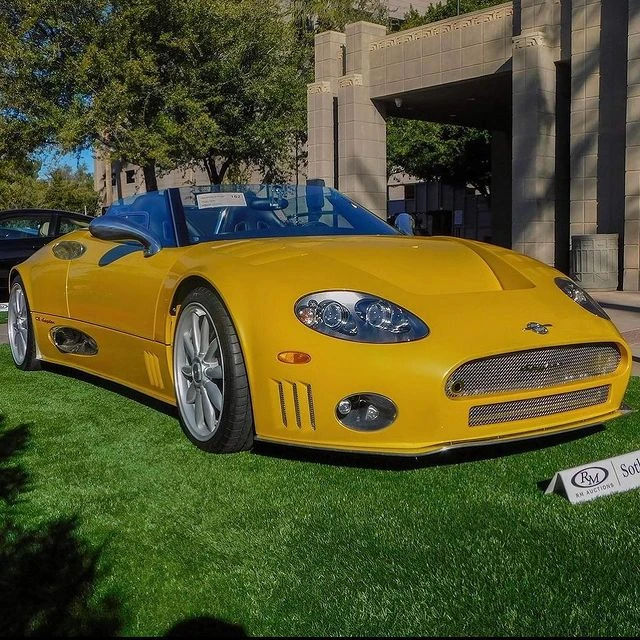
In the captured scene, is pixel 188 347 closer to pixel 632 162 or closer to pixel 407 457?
pixel 407 457

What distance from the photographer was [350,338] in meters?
3.33

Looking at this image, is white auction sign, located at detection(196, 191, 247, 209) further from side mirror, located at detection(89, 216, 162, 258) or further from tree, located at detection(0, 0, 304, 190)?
tree, located at detection(0, 0, 304, 190)

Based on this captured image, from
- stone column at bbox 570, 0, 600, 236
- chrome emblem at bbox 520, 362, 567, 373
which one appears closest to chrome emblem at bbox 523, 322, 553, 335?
chrome emblem at bbox 520, 362, 567, 373

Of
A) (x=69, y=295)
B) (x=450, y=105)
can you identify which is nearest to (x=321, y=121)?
(x=450, y=105)

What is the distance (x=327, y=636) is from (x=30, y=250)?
997 cm

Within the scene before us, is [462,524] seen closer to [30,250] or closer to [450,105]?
[30,250]

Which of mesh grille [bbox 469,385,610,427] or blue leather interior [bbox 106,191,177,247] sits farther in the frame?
blue leather interior [bbox 106,191,177,247]

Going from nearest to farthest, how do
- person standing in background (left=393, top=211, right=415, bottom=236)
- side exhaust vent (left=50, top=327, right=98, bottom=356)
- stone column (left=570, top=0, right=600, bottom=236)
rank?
side exhaust vent (left=50, top=327, right=98, bottom=356)
person standing in background (left=393, top=211, right=415, bottom=236)
stone column (left=570, top=0, right=600, bottom=236)

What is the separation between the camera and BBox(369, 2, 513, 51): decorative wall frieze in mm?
17641

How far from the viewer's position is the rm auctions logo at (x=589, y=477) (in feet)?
10.2

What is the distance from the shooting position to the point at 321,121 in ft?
71.2

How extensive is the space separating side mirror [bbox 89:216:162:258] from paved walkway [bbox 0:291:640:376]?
11.4 feet

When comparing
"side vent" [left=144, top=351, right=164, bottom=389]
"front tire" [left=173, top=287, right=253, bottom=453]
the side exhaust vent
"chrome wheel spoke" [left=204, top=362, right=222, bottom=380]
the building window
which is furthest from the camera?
the building window

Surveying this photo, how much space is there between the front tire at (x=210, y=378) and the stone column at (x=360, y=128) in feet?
55.3
